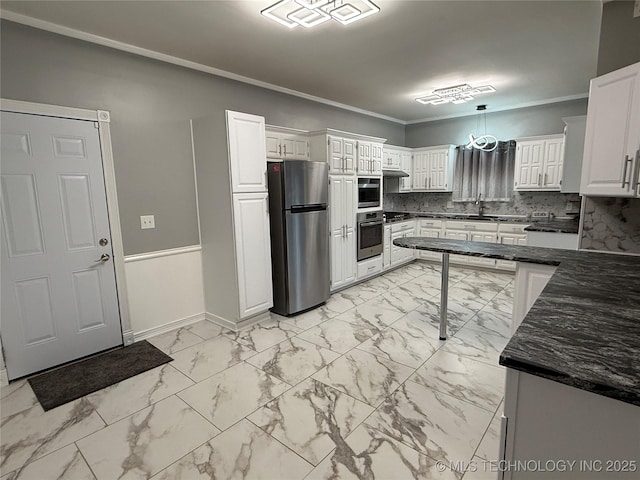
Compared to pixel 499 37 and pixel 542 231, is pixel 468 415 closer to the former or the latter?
pixel 542 231

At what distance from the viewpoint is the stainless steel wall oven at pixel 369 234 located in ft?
15.7

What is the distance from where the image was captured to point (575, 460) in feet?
3.18

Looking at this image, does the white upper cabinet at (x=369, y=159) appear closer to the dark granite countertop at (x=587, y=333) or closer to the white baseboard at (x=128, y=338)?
the dark granite countertop at (x=587, y=333)

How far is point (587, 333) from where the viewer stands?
1.19m

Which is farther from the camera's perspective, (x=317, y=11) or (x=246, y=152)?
(x=246, y=152)

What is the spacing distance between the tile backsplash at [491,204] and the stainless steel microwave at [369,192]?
1.78m

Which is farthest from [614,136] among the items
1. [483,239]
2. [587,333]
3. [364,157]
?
[483,239]

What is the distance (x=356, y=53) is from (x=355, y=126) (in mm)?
2487

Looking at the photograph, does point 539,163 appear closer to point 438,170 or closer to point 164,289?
point 438,170

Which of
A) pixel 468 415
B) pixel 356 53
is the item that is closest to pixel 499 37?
pixel 356 53

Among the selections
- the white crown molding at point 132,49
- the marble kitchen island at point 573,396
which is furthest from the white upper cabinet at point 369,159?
the marble kitchen island at point 573,396

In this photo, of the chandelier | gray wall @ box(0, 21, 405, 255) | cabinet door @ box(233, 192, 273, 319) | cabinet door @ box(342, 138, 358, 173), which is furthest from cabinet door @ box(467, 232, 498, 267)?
the chandelier

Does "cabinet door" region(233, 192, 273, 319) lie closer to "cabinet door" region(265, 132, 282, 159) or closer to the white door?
"cabinet door" region(265, 132, 282, 159)

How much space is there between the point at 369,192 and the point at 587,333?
393 cm
